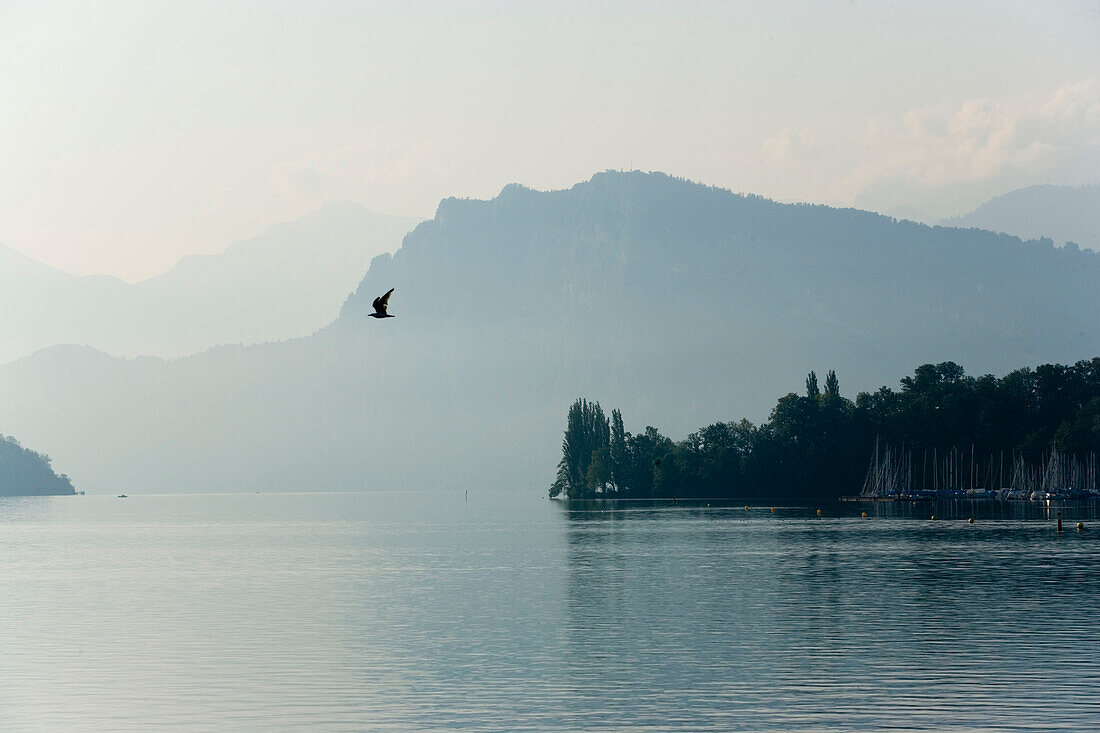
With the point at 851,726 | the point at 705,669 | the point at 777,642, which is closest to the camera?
the point at 851,726

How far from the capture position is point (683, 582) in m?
78.9

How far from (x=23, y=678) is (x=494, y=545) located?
282 feet

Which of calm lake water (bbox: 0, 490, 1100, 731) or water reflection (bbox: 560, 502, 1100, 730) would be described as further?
calm lake water (bbox: 0, 490, 1100, 731)

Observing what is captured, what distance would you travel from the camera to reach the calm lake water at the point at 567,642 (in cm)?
3841

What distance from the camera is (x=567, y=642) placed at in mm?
53344

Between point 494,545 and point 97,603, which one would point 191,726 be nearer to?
point 97,603

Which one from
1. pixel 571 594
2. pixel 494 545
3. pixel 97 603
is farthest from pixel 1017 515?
pixel 97 603

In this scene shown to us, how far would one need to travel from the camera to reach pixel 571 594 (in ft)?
242

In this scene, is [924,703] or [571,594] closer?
[924,703]

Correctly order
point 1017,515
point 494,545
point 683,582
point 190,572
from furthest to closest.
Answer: point 1017,515
point 494,545
point 190,572
point 683,582

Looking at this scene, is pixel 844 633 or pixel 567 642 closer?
pixel 567 642

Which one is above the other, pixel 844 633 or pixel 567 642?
pixel 844 633

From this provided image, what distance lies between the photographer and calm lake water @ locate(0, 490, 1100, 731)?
38.4 m

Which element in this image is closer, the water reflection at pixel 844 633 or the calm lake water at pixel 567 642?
the water reflection at pixel 844 633
